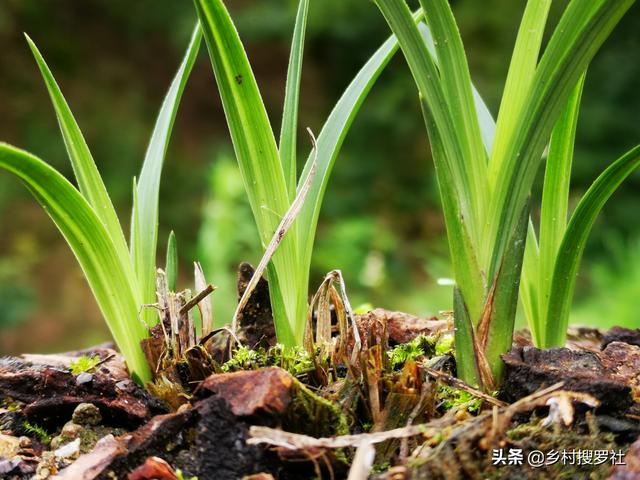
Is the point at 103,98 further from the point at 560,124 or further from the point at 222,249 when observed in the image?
the point at 560,124

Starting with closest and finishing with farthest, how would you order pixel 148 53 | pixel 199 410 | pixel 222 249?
pixel 199 410
pixel 222 249
pixel 148 53

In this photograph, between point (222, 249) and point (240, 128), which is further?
point (222, 249)

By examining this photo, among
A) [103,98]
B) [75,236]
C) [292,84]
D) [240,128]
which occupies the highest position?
[103,98]

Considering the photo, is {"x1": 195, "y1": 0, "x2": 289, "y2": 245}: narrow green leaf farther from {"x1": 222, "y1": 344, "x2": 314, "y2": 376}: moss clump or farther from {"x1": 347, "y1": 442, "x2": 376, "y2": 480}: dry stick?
{"x1": 347, "y1": 442, "x2": 376, "y2": 480}: dry stick

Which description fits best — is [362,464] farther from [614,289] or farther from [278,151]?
[614,289]

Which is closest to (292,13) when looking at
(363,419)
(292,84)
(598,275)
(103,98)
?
(103,98)

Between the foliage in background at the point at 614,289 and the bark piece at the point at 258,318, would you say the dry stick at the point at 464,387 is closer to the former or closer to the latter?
the bark piece at the point at 258,318

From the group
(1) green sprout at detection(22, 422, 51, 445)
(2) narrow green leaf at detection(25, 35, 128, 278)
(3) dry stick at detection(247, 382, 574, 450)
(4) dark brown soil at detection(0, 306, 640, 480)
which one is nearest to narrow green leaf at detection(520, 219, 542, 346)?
(4) dark brown soil at detection(0, 306, 640, 480)
